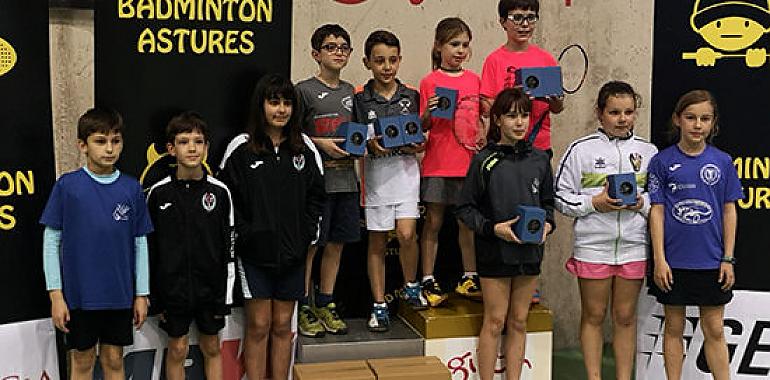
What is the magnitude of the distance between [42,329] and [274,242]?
100 centimetres

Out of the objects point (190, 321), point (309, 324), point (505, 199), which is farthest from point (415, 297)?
point (190, 321)

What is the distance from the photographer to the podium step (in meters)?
4.03

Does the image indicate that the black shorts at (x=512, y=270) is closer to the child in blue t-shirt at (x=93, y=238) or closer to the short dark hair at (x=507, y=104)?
the short dark hair at (x=507, y=104)

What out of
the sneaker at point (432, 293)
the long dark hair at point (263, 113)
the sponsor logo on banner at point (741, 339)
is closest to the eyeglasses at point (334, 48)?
the long dark hair at point (263, 113)

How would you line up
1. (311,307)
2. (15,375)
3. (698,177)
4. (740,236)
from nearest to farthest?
(15,375)
(698,177)
(740,236)
(311,307)

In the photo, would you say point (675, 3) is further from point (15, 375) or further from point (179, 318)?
point (15, 375)

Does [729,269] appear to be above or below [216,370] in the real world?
above

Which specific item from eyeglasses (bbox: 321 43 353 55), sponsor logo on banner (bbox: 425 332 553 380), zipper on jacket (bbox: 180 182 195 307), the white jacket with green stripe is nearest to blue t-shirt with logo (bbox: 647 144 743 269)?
the white jacket with green stripe

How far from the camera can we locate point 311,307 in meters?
4.30

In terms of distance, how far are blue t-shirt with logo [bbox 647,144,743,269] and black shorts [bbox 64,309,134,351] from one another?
7.55ft

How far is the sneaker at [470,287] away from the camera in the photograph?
4391mm

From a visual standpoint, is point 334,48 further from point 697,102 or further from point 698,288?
point 698,288

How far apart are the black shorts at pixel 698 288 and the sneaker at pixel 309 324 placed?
5.37 feet

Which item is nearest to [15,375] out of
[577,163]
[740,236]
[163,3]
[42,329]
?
[42,329]
